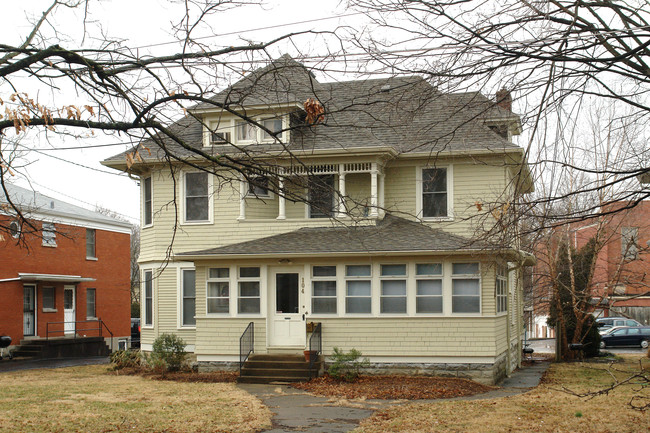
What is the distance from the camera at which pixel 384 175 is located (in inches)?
864

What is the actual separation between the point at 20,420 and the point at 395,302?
9887mm

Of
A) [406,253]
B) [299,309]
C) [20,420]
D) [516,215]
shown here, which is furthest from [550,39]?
[299,309]

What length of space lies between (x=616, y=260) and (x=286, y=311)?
43.5 ft

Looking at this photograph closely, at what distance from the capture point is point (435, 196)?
21.8m

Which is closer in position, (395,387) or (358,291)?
(395,387)

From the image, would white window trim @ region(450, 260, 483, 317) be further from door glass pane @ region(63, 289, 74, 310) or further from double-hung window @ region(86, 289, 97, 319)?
double-hung window @ region(86, 289, 97, 319)

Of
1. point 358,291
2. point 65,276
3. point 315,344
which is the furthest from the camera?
point 65,276

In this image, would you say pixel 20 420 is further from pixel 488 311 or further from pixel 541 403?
pixel 488 311

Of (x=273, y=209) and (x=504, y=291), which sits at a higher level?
(x=273, y=209)

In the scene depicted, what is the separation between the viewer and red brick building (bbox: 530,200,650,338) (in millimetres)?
10517

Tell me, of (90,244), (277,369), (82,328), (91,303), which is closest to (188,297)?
(277,369)

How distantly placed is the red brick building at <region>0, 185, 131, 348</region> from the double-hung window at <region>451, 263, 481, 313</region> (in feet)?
49.2

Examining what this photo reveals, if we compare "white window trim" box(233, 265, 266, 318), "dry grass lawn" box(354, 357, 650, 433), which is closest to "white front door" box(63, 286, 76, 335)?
"white window trim" box(233, 265, 266, 318)

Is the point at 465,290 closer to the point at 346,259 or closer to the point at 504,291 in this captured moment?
the point at 346,259
